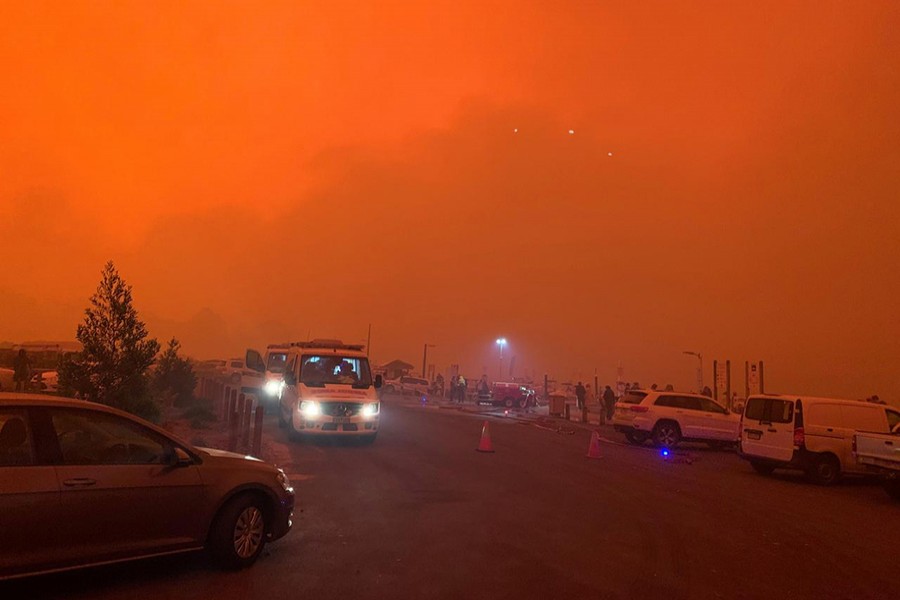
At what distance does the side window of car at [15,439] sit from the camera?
16.1 ft

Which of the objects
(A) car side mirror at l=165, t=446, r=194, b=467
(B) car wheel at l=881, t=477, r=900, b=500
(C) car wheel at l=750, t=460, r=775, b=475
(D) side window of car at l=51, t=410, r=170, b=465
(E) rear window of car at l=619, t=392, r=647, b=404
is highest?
(E) rear window of car at l=619, t=392, r=647, b=404

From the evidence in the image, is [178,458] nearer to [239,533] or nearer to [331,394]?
[239,533]

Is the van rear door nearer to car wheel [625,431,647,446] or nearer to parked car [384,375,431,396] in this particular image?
car wheel [625,431,647,446]

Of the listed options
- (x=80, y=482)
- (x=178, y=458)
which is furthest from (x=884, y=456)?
(x=80, y=482)

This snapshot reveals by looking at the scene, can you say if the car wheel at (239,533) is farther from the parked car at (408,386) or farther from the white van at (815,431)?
the parked car at (408,386)

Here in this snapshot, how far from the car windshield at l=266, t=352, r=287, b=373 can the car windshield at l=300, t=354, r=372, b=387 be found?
290 inches

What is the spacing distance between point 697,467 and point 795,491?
3478 mm

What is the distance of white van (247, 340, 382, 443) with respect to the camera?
15.8 m

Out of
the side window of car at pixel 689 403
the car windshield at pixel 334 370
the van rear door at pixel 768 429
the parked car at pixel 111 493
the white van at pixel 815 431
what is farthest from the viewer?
the side window of car at pixel 689 403

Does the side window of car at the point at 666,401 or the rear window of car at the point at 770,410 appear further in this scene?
the side window of car at the point at 666,401

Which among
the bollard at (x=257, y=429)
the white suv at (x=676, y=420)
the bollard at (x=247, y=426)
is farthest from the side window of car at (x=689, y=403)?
the bollard at (x=257, y=429)

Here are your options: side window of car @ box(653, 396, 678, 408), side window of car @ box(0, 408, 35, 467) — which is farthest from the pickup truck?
side window of car @ box(0, 408, 35, 467)

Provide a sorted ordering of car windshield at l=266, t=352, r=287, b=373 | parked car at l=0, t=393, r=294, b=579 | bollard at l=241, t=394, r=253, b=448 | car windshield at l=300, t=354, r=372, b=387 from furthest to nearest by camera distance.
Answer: car windshield at l=266, t=352, r=287, b=373, car windshield at l=300, t=354, r=372, b=387, bollard at l=241, t=394, r=253, b=448, parked car at l=0, t=393, r=294, b=579

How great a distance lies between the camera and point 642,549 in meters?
7.24
